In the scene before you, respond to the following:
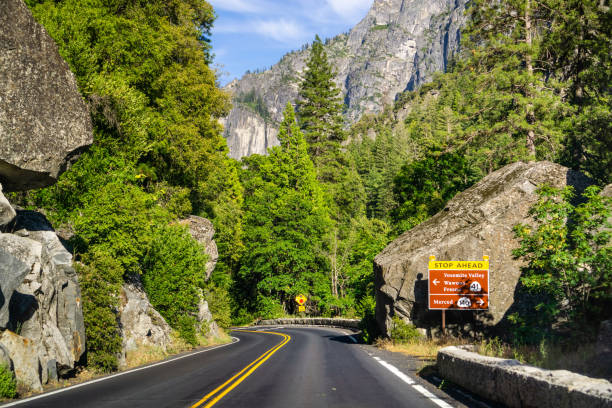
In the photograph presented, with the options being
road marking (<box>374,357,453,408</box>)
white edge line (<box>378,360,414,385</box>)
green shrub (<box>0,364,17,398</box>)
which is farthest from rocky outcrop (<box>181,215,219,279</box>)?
A: green shrub (<box>0,364,17,398</box>)

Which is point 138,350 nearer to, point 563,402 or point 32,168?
point 32,168

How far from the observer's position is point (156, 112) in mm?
28672

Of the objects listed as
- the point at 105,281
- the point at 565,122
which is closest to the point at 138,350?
Result: the point at 105,281

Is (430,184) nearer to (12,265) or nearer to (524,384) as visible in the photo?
(12,265)

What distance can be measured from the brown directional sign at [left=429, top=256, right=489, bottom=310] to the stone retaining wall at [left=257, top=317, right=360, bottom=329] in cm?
1844

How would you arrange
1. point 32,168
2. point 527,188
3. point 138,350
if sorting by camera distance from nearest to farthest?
point 32,168 < point 138,350 < point 527,188

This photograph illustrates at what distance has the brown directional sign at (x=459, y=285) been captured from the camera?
1661 cm

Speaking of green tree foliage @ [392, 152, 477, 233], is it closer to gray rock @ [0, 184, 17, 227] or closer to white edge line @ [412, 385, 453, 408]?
white edge line @ [412, 385, 453, 408]

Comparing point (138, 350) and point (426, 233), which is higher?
point (426, 233)

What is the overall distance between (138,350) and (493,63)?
2380cm

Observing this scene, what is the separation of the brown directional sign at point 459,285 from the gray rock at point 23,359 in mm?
12400

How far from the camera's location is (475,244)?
58.4 ft

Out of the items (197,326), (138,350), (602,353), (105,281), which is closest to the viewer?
(602,353)

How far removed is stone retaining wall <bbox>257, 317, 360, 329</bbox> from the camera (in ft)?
124
